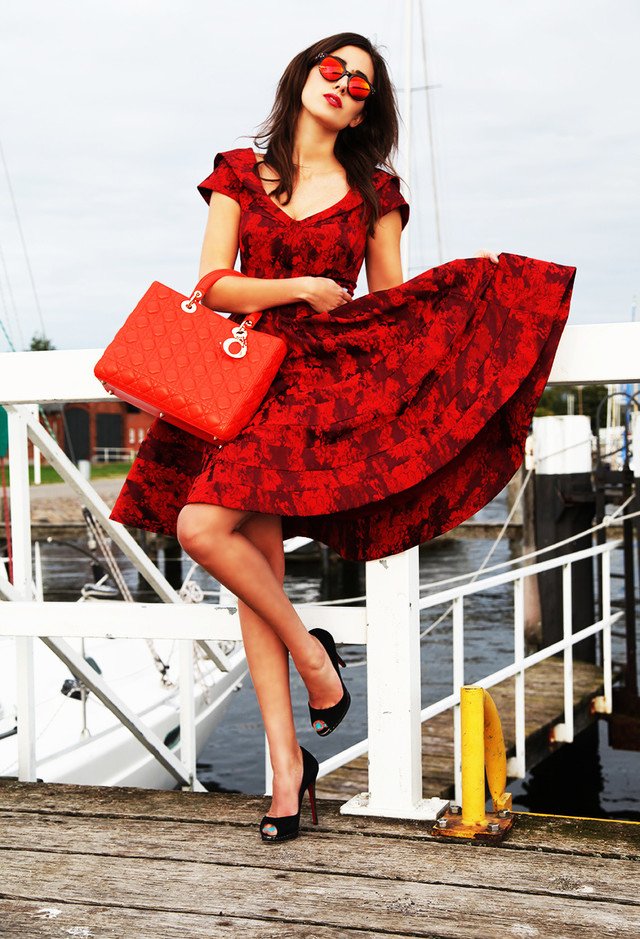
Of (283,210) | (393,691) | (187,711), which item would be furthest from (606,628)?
(283,210)

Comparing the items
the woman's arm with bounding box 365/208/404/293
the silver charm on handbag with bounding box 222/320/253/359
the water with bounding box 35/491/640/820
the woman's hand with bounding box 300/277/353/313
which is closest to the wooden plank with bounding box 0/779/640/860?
the silver charm on handbag with bounding box 222/320/253/359

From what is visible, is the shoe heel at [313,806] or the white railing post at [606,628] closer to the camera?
the shoe heel at [313,806]

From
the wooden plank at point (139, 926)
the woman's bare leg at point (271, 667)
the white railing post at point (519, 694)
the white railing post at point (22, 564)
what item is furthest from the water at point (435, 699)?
the wooden plank at point (139, 926)

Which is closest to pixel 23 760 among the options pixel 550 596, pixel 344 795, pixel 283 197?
pixel 283 197

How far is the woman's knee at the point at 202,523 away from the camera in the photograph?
83.1 inches

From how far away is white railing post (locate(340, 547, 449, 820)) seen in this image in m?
2.27

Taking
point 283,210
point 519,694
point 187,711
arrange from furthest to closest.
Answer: point 519,694
point 187,711
point 283,210

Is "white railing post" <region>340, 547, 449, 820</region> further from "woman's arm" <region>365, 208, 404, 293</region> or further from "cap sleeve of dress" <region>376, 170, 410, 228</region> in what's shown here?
"cap sleeve of dress" <region>376, 170, 410, 228</region>

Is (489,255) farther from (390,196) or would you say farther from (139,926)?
(139,926)

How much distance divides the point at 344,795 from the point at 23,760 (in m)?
3.04

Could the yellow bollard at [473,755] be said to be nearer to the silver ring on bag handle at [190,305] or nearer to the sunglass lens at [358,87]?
the silver ring on bag handle at [190,305]

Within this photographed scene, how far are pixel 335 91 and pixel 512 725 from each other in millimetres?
4872

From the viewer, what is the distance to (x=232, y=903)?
1.79 meters

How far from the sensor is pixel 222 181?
240 cm
